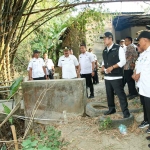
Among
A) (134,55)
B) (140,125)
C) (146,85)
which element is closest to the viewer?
(146,85)

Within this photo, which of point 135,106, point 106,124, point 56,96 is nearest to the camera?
point 106,124

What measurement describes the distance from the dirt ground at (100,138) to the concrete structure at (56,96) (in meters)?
0.49

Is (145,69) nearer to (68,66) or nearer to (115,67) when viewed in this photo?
(115,67)

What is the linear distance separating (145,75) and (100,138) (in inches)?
48.7

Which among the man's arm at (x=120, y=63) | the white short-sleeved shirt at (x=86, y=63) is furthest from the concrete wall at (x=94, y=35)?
the man's arm at (x=120, y=63)

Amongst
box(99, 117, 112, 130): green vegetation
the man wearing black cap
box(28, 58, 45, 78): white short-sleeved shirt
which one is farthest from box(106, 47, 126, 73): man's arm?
box(28, 58, 45, 78): white short-sleeved shirt

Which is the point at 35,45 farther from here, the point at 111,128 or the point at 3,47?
the point at 111,128

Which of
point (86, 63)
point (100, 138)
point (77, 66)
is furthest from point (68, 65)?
point (100, 138)

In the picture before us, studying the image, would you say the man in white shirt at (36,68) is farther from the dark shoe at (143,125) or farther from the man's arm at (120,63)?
the dark shoe at (143,125)

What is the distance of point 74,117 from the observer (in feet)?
15.4

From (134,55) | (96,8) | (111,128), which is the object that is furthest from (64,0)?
(111,128)

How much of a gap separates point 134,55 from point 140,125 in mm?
2077

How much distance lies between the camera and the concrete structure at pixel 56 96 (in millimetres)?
4672

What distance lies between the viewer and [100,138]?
364 cm
